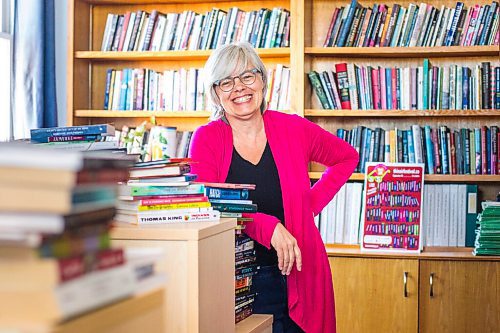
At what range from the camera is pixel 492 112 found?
13.2 feet

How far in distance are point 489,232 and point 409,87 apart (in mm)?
836

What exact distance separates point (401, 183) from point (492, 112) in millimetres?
562

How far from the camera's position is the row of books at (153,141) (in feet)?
14.1

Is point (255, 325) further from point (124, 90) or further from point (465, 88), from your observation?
point (124, 90)

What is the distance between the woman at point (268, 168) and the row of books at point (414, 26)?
149 centimetres

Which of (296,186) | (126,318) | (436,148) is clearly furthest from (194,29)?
(126,318)

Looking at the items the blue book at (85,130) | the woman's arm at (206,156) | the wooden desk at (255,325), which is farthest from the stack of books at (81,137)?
the woman's arm at (206,156)

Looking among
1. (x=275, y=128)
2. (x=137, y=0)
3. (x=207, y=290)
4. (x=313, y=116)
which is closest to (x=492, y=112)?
(x=313, y=116)

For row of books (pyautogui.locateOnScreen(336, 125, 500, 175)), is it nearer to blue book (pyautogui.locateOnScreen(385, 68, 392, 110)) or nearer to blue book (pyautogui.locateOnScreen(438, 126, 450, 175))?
blue book (pyautogui.locateOnScreen(438, 126, 450, 175))

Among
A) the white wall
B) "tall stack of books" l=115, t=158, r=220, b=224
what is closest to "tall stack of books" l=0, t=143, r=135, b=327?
"tall stack of books" l=115, t=158, r=220, b=224

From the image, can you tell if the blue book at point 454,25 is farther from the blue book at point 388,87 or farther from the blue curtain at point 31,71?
the blue curtain at point 31,71

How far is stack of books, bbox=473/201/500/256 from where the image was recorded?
3920mm

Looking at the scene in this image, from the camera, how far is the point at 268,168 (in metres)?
2.75

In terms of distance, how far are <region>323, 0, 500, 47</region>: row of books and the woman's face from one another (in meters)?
1.58
